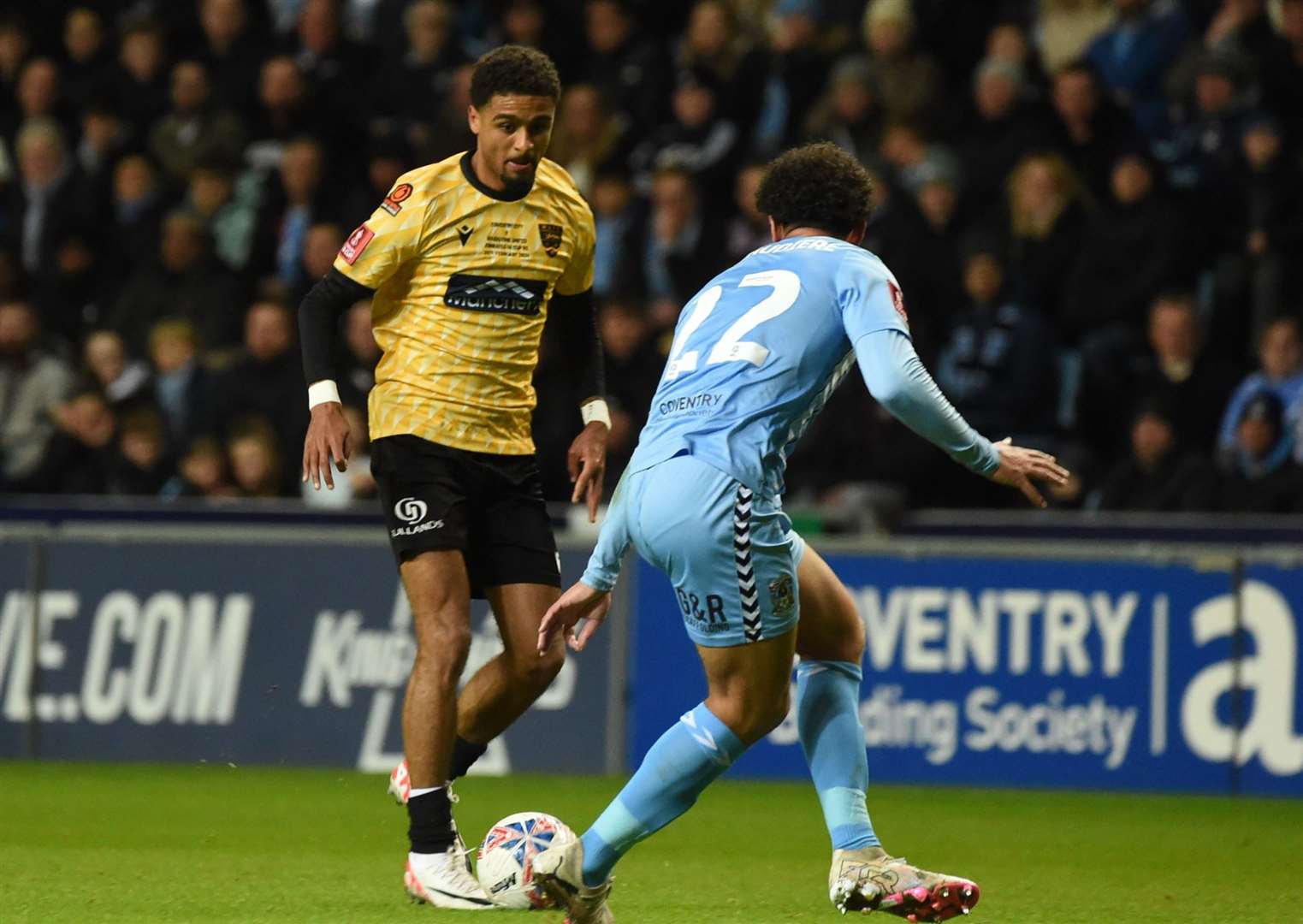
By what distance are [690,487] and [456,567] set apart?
1382 millimetres

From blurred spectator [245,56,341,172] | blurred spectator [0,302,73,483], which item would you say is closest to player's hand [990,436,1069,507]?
blurred spectator [0,302,73,483]

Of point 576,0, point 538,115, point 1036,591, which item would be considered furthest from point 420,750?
point 576,0

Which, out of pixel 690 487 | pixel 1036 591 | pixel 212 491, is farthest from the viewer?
pixel 212 491

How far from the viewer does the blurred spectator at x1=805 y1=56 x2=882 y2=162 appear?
14195 millimetres

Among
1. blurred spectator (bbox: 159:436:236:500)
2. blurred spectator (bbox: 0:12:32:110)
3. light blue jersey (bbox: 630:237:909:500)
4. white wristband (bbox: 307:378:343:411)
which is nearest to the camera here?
light blue jersey (bbox: 630:237:909:500)

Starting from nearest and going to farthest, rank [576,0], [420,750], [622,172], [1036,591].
A: 1. [420,750]
2. [1036,591]
3. [622,172]
4. [576,0]

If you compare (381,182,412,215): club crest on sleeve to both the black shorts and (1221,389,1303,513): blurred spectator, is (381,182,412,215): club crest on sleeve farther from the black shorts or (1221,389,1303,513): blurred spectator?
(1221,389,1303,513): blurred spectator

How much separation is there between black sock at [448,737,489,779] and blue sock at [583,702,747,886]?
146cm

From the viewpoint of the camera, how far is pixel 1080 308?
13344 millimetres

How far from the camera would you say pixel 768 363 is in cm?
575

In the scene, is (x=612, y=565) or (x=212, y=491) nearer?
(x=612, y=565)

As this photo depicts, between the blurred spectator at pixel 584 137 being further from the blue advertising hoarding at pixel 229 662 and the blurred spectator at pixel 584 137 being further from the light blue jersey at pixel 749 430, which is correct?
the light blue jersey at pixel 749 430

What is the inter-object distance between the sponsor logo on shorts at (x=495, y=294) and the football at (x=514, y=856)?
1592 mm

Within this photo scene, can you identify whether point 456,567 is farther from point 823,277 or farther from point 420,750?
point 823,277
